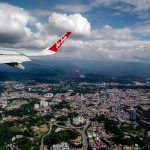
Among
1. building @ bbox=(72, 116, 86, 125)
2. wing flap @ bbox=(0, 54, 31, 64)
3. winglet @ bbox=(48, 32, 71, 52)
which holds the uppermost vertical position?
winglet @ bbox=(48, 32, 71, 52)

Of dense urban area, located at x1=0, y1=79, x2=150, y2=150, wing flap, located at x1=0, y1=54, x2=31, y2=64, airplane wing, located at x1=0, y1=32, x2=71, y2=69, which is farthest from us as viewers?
dense urban area, located at x1=0, y1=79, x2=150, y2=150

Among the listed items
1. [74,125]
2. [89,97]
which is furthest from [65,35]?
[89,97]

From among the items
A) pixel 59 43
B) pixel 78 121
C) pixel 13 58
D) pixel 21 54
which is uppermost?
pixel 59 43

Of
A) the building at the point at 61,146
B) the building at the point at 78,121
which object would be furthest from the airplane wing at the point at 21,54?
the building at the point at 78,121

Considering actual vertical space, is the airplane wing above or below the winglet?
below

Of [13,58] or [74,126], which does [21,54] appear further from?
[74,126]

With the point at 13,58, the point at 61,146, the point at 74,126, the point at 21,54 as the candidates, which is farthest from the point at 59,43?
the point at 74,126

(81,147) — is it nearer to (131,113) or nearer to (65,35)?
(65,35)

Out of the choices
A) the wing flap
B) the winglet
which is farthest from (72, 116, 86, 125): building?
the wing flap

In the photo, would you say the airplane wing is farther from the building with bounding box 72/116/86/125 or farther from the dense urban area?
the building with bounding box 72/116/86/125

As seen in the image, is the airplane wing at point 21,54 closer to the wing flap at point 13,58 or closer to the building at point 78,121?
the wing flap at point 13,58
